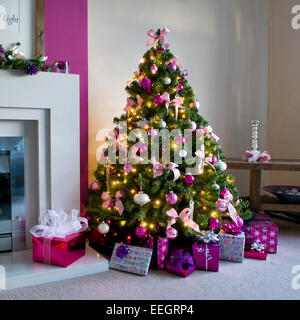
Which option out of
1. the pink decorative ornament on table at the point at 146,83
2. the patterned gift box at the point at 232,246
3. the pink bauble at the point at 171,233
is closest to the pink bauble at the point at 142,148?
the pink decorative ornament on table at the point at 146,83

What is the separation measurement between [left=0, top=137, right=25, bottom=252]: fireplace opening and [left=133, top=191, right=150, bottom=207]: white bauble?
2.55 feet

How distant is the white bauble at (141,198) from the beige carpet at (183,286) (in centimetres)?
41

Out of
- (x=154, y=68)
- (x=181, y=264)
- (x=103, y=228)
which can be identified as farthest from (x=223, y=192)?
(x=154, y=68)

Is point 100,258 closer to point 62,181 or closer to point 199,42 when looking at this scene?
point 62,181

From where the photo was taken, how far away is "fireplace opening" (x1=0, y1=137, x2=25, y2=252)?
2.09m

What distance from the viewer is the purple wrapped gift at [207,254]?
6.36 ft

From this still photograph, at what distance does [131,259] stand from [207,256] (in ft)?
1.46

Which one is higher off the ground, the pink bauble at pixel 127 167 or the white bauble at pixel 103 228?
the pink bauble at pixel 127 167

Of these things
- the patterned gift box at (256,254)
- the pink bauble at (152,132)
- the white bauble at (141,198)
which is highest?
the pink bauble at (152,132)

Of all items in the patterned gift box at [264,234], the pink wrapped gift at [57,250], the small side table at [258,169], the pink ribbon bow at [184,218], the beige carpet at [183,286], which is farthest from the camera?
the small side table at [258,169]

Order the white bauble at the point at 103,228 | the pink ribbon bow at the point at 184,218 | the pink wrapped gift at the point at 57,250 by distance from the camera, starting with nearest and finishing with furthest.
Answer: the pink wrapped gift at the point at 57,250 → the pink ribbon bow at the point at 184,218 → the white bauble at the point at 103,228

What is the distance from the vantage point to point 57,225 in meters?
1.99
